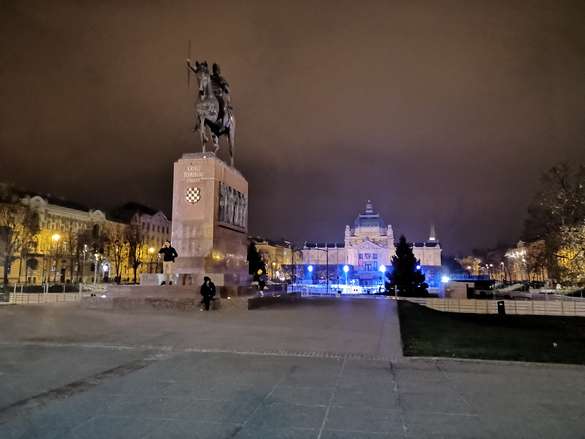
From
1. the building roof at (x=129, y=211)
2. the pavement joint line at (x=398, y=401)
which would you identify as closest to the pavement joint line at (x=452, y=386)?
the pavement joint line at (x=398, y=401)

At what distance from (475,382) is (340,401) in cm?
305

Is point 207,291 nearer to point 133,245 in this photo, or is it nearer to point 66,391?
point 66,391

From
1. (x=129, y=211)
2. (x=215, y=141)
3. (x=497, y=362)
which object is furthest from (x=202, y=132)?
(x=129, y=211)

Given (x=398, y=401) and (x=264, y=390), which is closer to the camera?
(x=398, y=401)

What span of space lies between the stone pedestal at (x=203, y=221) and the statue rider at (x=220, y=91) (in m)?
3.16

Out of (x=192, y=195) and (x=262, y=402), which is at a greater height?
(x=192, y=195)

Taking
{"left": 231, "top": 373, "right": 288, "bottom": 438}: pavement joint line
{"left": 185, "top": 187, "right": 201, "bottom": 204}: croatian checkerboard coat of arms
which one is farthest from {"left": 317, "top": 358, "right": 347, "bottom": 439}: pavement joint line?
{"left": 185, "top": 187, "right": 201, "bottom": 204}: croatian checkerboard coat of arms

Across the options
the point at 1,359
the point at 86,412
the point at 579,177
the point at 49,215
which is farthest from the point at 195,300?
the point at 49,215

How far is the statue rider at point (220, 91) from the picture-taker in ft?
93.4

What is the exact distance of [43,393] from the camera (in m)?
7.97

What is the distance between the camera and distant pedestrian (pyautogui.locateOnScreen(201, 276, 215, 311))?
2244 cm

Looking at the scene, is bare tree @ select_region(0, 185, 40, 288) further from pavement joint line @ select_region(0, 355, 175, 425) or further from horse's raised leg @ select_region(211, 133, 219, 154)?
pavement joint line @ select_region(0, 355, 175, 425)

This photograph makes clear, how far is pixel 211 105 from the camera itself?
91.2 feet

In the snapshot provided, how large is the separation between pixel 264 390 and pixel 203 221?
722 inches
